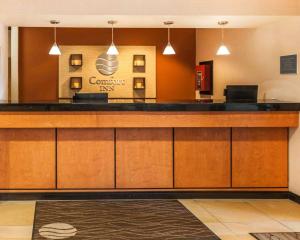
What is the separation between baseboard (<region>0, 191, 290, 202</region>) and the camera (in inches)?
276

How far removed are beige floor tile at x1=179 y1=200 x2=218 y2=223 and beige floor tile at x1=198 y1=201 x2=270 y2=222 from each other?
6cm

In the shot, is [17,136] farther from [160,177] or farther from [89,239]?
[89,239]

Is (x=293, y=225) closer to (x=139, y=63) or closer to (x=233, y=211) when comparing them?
(x=233, y=211)

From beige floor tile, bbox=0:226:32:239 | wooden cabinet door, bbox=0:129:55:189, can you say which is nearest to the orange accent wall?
wooden cabinet door, bbox=0:129:55:189

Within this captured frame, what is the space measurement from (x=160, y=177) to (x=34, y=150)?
161 cm

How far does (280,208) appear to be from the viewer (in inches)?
264

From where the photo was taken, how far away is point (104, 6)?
7172 millimetres

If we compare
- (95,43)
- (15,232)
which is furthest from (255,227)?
(95,43)

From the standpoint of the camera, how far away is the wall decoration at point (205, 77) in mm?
10664

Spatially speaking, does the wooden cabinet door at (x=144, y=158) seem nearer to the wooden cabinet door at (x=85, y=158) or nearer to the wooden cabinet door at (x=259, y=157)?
the wooden cabinet door at (x=85, y=158)

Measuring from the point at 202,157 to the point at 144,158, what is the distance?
0.74 m

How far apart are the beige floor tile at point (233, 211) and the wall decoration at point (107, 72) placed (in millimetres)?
5060

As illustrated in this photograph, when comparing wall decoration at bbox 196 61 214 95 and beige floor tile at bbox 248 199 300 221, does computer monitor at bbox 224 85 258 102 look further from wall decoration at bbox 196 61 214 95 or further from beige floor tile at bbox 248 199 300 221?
wall decoration at bbox 196 61 214 95

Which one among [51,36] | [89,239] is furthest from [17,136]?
[51,36]
